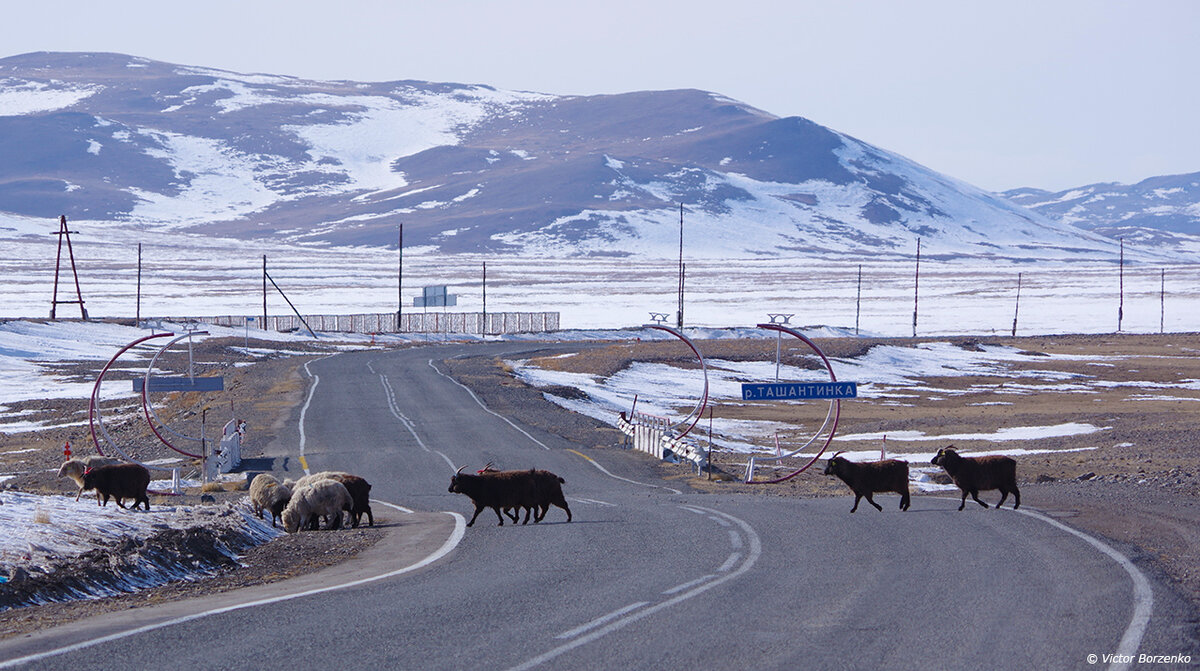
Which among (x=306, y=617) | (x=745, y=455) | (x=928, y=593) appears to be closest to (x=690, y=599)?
(x=928, y=593)

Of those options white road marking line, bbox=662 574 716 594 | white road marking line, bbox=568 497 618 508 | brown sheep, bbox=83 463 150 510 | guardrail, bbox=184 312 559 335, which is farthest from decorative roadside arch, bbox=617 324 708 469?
guardrail, bbox=184 312 559 335

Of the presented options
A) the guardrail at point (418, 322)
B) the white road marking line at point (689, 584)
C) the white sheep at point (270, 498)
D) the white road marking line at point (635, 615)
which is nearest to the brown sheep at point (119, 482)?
the white sheep at point (270, 498)

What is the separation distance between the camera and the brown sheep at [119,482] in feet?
63.6

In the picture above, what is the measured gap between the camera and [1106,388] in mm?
59656

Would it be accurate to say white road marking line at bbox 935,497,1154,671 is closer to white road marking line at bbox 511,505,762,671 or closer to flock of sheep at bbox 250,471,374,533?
white road marking line at bbox 511,505,762,671

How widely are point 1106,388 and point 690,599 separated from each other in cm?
5360

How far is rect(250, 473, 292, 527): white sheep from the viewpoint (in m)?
19.1

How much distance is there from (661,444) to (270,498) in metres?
16.0

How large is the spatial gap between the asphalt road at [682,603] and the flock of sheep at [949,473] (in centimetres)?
42

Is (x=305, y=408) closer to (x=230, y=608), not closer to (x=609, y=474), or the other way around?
(x=609, y=474)

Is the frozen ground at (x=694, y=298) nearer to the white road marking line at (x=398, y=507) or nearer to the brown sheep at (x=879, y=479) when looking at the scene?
the white road marking line at (x=398, y=507)

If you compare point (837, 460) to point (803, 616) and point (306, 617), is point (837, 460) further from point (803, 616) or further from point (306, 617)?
point (306, 617)

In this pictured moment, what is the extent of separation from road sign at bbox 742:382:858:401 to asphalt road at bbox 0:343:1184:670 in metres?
2.91

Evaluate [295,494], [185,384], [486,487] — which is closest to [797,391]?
[486,487]
